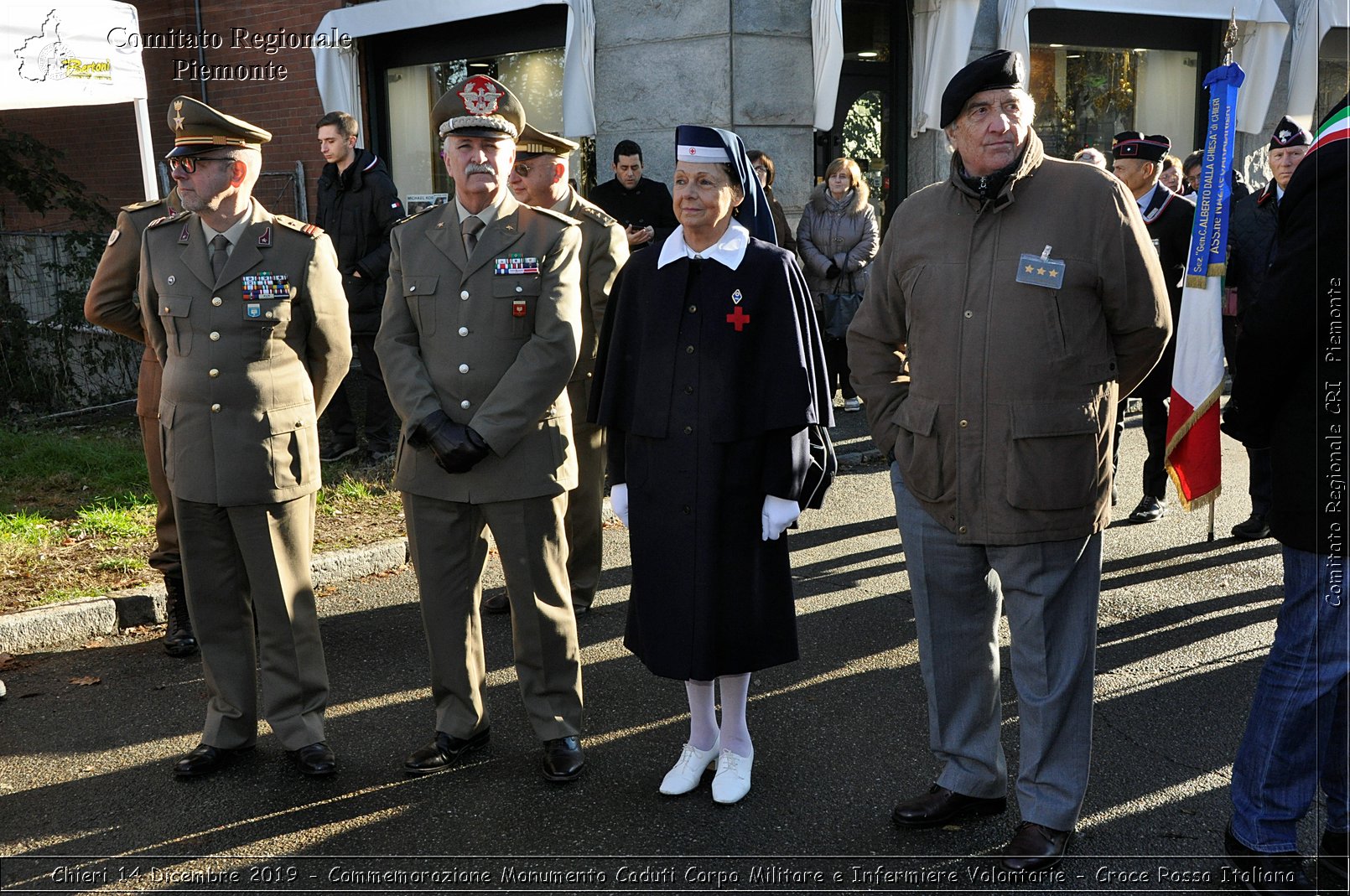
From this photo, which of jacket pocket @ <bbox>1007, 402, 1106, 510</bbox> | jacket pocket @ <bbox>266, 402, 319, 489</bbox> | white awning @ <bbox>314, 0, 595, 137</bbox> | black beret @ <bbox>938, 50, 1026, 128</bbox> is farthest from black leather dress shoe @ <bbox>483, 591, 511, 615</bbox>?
white awning @ <bbox>314, 0, 595, 137</bbox>

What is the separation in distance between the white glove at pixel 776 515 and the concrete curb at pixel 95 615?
233 centimetres

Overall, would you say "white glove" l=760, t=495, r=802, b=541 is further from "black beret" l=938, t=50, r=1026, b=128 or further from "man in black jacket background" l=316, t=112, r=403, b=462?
"man in black jacket background" l=316, t=112, r=403, b=462

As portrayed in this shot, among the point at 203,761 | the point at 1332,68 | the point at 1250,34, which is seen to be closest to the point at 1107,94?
the point at 1250,34

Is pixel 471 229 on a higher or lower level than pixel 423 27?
lower

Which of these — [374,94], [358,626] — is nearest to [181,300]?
[358,626]

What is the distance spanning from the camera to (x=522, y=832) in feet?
12.6

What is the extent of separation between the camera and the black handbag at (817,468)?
393cm

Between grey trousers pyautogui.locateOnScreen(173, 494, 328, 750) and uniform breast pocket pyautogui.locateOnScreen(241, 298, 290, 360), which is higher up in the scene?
uniform breast pocket pyautogui.locateOnScreen(241, 298, 290, 360)

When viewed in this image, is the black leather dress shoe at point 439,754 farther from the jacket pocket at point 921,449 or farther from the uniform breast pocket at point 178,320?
the jacket pocket at point 921,449

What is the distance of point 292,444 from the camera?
4.35 metres

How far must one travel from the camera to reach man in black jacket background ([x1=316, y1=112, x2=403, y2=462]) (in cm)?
879

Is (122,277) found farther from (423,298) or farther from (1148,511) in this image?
(1148,511)

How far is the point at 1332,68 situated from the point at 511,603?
1322 centimetres

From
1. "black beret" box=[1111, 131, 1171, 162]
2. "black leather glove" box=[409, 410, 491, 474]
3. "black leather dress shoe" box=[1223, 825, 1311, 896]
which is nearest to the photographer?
"black leather dress shoe" box=[1223, 825, 1311, 896]
